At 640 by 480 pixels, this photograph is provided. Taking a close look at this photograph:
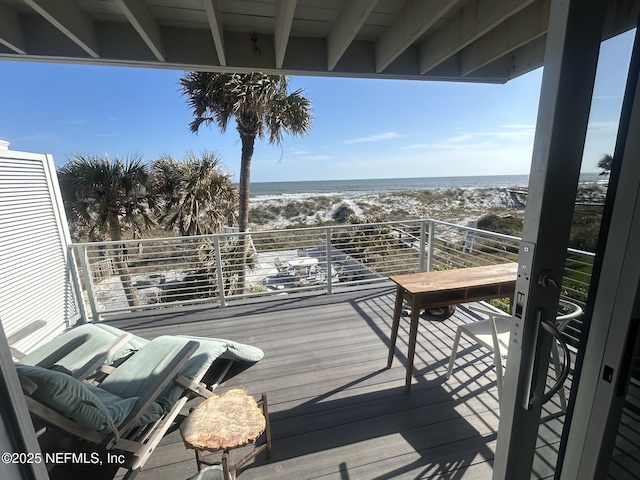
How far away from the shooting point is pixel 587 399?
2.47 ft

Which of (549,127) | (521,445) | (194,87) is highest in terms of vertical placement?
(194,87)

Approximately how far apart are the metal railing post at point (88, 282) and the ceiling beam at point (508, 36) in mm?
4139

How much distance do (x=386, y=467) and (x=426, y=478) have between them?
0.63ft

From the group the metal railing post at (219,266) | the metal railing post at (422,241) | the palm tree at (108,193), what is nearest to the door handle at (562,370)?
the metal railing post at (219,266)

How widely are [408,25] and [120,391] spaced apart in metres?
2.68

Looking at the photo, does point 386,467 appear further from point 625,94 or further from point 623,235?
point 625,94

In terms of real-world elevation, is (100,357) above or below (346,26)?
below

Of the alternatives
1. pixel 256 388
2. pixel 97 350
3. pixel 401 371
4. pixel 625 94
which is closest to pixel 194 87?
pixel 97 350

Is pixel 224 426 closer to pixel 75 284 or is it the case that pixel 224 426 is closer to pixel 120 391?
pixel 120 391

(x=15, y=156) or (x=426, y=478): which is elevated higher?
(x=15, y=156)

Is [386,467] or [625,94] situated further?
[386,467]

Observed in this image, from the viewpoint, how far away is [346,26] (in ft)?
5.46

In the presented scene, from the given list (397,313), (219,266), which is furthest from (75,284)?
(397,313)

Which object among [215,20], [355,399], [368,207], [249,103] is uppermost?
[249,103]
